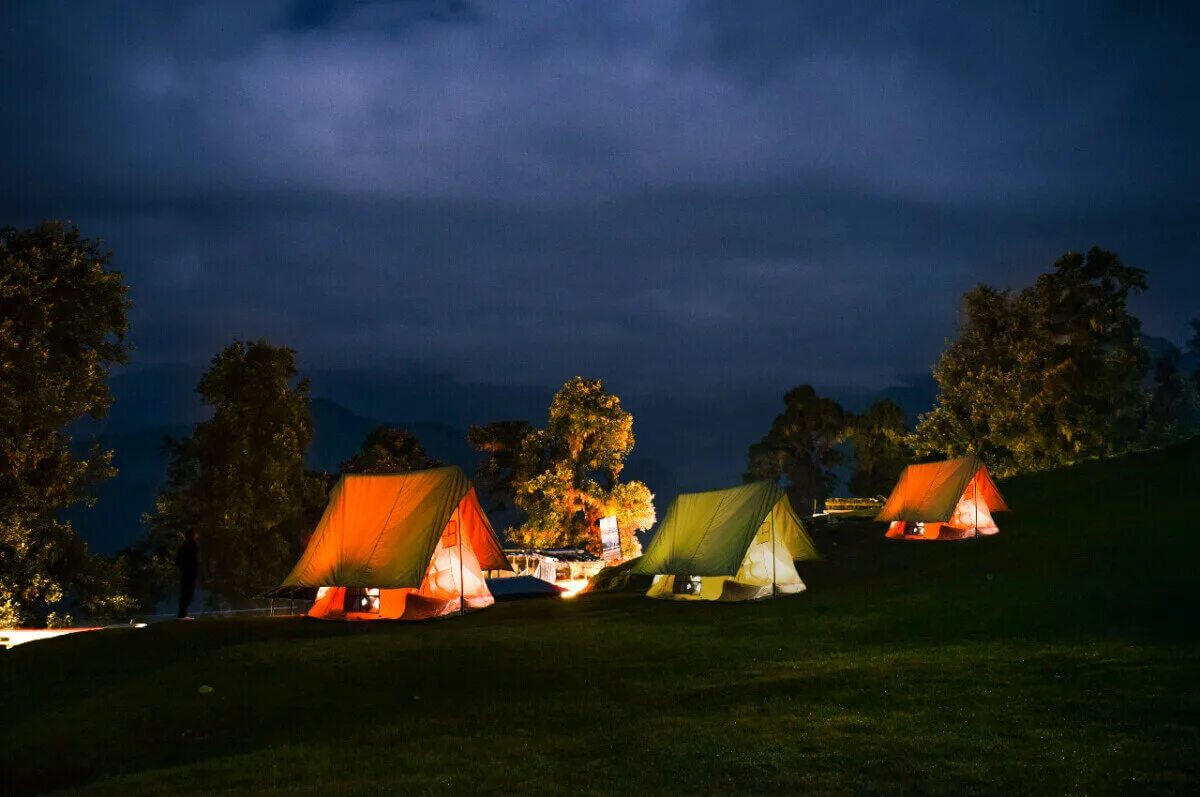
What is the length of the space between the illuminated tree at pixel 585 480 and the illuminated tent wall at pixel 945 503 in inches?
531

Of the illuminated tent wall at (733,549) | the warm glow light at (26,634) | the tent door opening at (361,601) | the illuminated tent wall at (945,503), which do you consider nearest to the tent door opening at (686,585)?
the illuminated tent wall at (733,549)

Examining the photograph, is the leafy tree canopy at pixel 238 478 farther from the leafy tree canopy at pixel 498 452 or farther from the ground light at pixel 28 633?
the leafy tree canopy at pixel 498 452

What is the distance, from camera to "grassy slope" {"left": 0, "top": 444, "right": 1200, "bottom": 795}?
26.6 feet

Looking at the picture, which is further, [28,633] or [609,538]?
[609,538]

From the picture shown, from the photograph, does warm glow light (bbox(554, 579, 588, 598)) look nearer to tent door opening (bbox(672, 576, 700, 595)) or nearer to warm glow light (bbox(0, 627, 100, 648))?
tent door opening (bbox(672, 576, 700, 595))

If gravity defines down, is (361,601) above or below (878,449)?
below

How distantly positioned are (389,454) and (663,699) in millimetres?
44436

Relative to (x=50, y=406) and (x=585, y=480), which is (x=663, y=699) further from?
(x=585, y=480)

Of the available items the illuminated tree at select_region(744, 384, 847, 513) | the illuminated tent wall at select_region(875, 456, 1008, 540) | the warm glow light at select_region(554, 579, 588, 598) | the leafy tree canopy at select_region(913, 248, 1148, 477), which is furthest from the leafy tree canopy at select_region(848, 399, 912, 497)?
the warm glow light at select_region(554, 579, 588, 598)

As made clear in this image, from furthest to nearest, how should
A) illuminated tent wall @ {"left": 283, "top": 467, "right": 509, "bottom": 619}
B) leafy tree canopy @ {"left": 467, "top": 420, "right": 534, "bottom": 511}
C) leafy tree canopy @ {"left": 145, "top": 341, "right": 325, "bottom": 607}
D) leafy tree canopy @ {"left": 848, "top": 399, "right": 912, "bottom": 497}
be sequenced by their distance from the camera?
leafy tree canopy @ {"left": 848, "top": 399, "right": 912, "bottom": 497} → leafy tree canopy @ {"left": 467, "top": 420, "right": 534, "bottom": 511} → leafy tree canopy @ {"left": 145, "top": 341, "right": 325, "bottom": 607} → illuminated tent wall @ {"left": 283, "top": 467, "right": 509, "bottom": 619}

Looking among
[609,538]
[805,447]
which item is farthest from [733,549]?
[805,447]

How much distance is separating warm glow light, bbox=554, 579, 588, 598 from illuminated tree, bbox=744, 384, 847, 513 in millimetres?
34596

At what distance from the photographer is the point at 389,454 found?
54.2 m

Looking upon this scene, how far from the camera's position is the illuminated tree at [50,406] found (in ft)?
81.4
